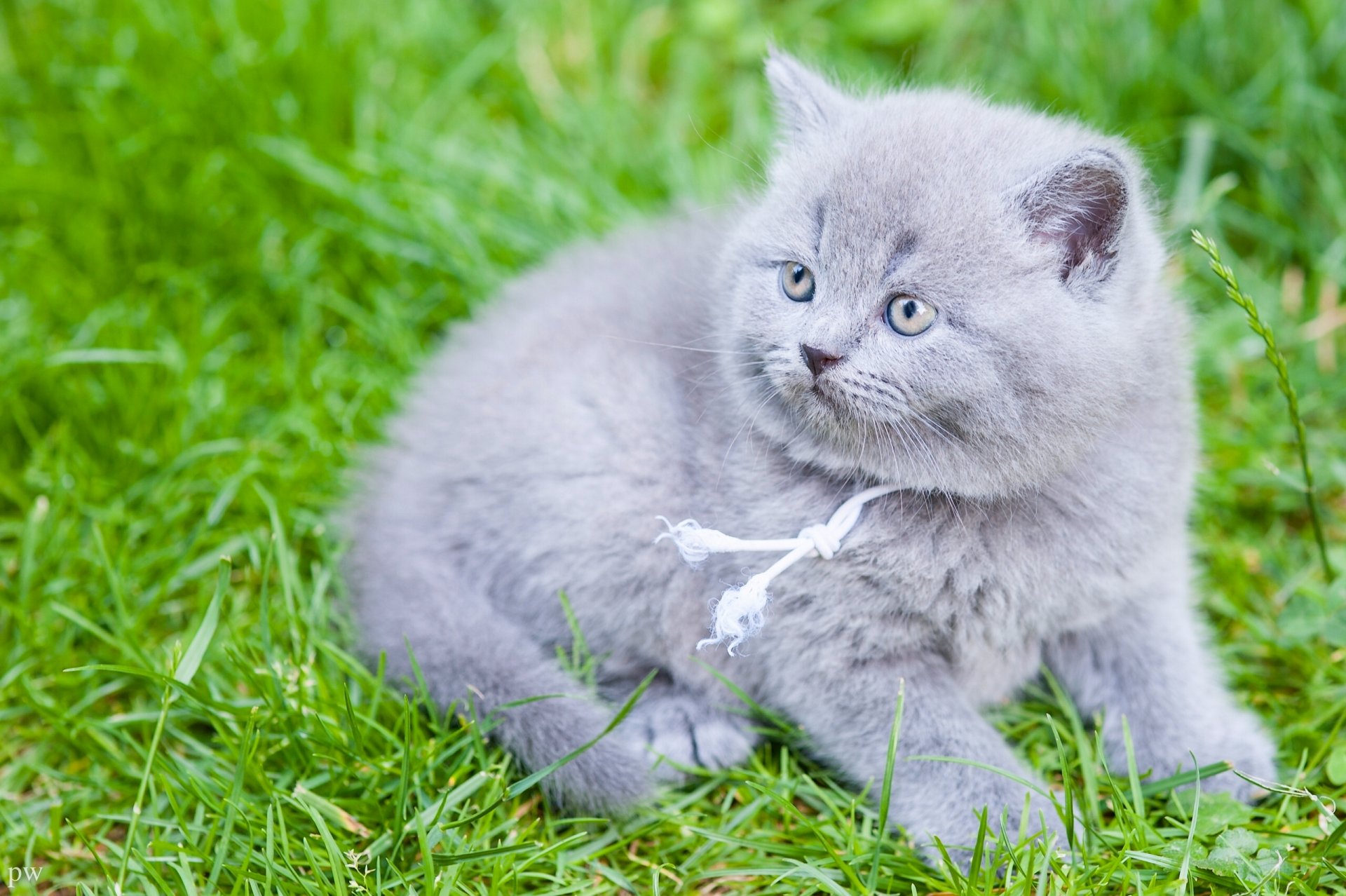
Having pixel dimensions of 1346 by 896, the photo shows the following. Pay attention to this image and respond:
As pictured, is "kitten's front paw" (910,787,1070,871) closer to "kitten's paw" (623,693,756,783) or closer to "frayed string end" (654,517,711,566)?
"kitten's paw" (623,693,756,783)

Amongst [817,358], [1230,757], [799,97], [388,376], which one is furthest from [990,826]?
[388,376]

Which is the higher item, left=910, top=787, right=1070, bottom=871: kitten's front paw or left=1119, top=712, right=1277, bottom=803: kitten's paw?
left=1119, top=712, right=1277, bottom=803: kitten's paw

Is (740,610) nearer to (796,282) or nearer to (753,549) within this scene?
(753,549)

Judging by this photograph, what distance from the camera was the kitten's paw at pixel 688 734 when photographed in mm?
1988

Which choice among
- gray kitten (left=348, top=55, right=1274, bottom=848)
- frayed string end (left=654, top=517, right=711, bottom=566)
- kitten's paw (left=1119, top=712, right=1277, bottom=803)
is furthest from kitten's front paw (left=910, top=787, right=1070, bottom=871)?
frayed string end (left=654, top=517, right=711, bottom=566)

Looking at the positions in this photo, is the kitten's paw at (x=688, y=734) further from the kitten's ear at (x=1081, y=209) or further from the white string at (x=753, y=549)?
the kitten's ear at (x=1081, y=209)

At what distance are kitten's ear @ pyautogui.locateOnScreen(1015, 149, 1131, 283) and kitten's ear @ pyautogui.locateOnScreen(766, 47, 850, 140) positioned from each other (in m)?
0.41

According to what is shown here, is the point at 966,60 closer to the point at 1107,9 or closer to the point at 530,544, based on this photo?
the point at 1107,9

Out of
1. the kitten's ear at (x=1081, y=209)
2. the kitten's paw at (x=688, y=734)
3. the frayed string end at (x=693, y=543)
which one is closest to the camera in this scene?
the kitten's ear at (x=1081, y=209)

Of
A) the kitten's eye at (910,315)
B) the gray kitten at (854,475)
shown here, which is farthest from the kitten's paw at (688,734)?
the kitten's eye at (910,315)

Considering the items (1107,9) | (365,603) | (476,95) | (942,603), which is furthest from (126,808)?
(1107,9)

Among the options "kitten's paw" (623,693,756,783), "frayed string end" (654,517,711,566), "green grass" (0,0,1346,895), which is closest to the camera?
"frayed string end" (654,517,711,566)

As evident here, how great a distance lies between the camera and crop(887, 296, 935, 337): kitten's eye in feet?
5.28

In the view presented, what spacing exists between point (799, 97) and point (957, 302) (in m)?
0.52
